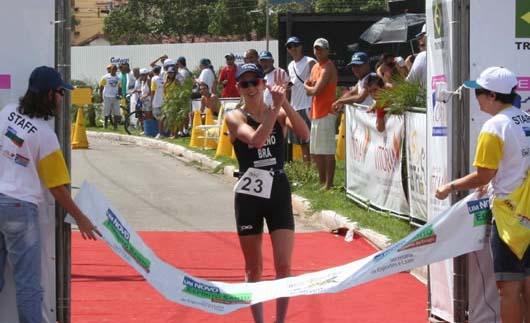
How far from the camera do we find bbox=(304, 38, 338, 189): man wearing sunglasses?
599 inches

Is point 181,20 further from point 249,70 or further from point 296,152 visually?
point 249,70

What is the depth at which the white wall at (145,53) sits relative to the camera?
157 feet

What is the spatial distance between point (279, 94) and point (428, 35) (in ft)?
4.65

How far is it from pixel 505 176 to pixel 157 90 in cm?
2282

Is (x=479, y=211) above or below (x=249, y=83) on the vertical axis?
below

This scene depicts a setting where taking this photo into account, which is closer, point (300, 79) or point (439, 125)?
point (439, 125)

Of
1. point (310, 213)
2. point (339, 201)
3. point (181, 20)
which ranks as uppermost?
point (181, 20)

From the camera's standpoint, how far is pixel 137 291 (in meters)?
9.60

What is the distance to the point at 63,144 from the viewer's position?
290 inches

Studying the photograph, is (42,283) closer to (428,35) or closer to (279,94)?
(279,94)

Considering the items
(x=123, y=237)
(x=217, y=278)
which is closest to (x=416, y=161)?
(x=217, y=278)

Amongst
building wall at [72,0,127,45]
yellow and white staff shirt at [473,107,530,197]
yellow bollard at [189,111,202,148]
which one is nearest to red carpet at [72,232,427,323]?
yellow and white staff shirt at [473,107,530,197]

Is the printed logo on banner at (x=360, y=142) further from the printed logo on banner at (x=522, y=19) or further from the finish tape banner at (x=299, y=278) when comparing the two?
the finish tape banner at (x=299, y=278)

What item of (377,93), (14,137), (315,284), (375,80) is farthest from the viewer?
(375,80)
